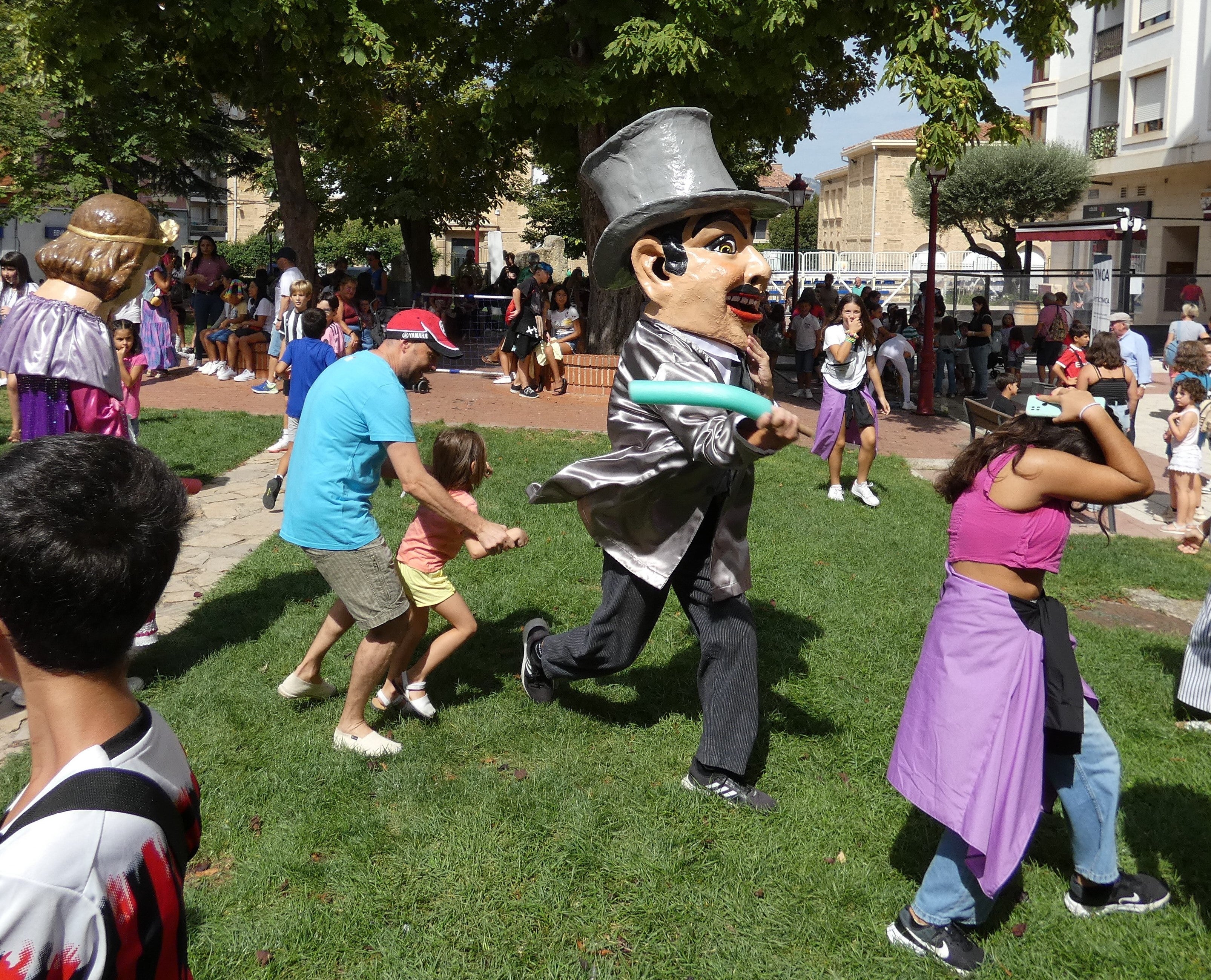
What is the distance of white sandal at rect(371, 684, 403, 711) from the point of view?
16.5 feet

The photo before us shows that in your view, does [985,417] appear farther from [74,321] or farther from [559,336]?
[559,336]

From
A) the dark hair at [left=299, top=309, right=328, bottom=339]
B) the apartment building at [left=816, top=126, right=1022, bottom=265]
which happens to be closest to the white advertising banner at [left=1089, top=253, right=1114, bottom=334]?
the dark hair at [left=299, top=309, right=328, bottom=339]

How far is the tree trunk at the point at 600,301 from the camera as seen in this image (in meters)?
15.4

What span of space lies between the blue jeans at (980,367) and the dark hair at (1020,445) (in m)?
15.7

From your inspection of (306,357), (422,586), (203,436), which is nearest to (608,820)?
(422,586)

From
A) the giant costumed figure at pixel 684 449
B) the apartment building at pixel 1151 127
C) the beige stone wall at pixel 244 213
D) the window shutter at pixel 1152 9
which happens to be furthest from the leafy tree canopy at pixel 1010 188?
the beige stone wall at pixel 244 213

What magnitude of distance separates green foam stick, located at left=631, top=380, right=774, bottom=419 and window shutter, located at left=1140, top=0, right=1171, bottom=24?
36.3 m

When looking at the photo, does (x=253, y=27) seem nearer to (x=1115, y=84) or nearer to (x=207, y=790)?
(x=207, y=790)

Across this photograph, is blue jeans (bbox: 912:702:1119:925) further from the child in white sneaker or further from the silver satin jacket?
the child in white sneaker

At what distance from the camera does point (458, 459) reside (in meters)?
5.05

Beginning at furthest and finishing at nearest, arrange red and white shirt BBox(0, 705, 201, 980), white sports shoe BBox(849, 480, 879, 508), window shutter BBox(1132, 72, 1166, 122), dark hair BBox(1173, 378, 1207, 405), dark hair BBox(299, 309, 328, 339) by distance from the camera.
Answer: window shutter BBox(1132, 72, 1166, 122) → dark hair BBox(1173, 378, 1207, 405) → white sports shoe BBox(849, 480, 879, 508) → dark hair BBox(299, 309, 328, 339) → red and white shirt BBox(0, 705, 201, 980)

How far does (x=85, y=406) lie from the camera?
499 cm

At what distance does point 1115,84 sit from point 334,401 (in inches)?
1580

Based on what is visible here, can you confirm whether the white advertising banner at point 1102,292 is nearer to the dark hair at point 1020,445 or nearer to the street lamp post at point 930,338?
the street lamp post at point 930,338
